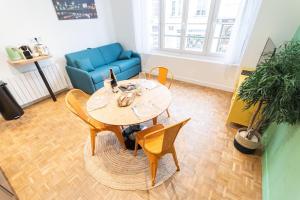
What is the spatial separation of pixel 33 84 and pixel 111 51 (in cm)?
195

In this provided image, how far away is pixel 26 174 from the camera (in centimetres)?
178

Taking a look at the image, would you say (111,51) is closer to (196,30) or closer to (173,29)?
(173,29)

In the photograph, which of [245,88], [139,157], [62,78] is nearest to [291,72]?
[245,88]

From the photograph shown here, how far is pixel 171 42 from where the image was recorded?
3824mm

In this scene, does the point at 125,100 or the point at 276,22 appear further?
the point at 276,22

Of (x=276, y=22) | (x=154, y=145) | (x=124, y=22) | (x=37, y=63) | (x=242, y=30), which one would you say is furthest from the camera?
(x=124, y=22)

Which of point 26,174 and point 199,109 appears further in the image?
point 199,109

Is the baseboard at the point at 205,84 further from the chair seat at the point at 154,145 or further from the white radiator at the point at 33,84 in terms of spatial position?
the white radiator at the point at 33,84

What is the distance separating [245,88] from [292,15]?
173 cm

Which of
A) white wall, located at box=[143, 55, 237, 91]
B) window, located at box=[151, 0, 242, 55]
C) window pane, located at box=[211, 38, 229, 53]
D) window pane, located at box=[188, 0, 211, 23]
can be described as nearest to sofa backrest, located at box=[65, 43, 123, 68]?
white wall, located at box=[143, 55, 237, 91]

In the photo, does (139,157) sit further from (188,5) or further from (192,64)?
(188,5)

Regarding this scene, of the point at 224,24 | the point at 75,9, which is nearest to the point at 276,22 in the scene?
the point at 224,24

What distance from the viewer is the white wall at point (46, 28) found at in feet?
8.32

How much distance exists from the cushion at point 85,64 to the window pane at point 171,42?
1.98 metres
